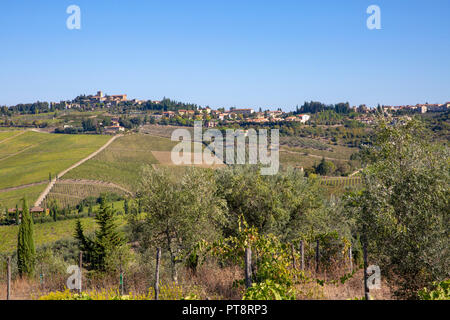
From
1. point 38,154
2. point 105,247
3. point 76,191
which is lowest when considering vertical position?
point 76,191

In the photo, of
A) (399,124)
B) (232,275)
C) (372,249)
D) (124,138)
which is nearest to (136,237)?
(232,275)

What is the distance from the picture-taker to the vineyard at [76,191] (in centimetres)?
7106

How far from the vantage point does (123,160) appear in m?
95.7

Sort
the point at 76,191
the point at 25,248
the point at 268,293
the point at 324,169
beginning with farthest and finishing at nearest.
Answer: the point at 324,169, the point at 76,191, the point at 25,248, the point at 268,293

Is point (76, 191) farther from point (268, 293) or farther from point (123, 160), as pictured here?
point (268, 293)

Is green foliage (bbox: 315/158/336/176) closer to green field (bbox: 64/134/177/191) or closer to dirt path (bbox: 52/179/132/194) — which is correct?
green field (bbox: 64/134/177/191)

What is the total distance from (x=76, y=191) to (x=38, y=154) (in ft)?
125

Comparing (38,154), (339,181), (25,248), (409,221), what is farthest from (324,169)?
A: (38,154)

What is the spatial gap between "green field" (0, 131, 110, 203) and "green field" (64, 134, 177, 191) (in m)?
5.51

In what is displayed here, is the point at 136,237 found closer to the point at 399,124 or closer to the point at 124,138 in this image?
the point at 399,124

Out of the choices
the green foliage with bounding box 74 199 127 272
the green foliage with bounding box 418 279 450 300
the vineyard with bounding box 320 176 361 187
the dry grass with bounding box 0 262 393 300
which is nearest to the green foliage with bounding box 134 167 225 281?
the dry grass with bounding box 0 262 393 300

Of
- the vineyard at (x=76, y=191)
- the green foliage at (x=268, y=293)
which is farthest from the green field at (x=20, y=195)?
the green foliage at (x=268, y=293)
